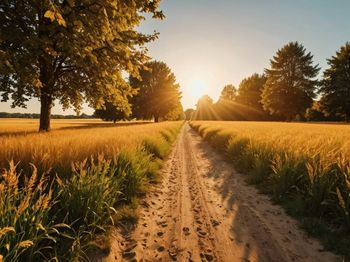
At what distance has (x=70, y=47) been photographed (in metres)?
8.23

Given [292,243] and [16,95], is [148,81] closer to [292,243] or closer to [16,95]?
[16,95]

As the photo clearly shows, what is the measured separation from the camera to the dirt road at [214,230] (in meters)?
3.79

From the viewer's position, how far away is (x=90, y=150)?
676 centimetres

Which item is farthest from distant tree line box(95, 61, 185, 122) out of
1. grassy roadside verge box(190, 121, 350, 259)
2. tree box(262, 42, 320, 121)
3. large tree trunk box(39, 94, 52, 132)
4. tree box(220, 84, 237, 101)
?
tree box(220, 84, 237, 101)

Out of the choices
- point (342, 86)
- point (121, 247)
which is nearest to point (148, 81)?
point (342, 86)

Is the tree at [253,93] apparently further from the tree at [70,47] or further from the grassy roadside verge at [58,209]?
the grassy roadside verge at [58,209]

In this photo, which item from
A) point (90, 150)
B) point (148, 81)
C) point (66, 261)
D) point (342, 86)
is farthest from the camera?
point (148, 81)

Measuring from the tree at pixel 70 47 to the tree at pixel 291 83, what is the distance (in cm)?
5035

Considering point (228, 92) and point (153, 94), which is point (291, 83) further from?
point (228, 92)

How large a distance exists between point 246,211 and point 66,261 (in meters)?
3.99

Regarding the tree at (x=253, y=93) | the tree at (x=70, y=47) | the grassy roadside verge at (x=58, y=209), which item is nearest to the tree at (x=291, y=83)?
the tree at (x=253, y=93)

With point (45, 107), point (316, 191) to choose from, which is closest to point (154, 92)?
point (45, 107)

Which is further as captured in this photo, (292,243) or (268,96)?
(268,96)

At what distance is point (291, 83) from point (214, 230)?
6018 cm
